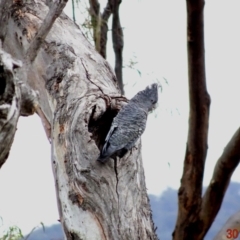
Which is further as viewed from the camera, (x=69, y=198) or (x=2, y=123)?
(x=69, y=198)

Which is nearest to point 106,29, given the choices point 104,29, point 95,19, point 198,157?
point 104,29

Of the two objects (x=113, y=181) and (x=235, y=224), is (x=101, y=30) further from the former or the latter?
(x=235, y=224)

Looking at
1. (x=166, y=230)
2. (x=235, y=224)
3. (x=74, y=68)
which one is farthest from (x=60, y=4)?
(x=166, y=230)

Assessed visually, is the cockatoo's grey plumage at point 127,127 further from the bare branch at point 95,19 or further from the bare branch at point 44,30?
the bare branch at point 95,19

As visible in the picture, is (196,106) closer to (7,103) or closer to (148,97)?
(7,103)

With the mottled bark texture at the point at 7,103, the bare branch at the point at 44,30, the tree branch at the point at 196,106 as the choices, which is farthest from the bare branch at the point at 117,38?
the mottled bark texture at the point at 7,103

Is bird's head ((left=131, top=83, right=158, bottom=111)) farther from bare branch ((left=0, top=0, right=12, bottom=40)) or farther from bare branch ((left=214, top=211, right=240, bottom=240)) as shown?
bare branch ((left=214, top=211, right=240, bottom=240))

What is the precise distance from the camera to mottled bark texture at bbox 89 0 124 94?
17.9 ft

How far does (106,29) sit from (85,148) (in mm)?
2642

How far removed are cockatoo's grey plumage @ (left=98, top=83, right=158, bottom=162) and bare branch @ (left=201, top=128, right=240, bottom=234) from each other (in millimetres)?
963

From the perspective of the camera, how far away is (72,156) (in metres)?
3.24

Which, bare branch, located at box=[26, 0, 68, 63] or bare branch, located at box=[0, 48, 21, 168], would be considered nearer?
bare branch, located at box=[0, 48, 21, 168]

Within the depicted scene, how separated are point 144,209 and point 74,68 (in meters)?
0.87

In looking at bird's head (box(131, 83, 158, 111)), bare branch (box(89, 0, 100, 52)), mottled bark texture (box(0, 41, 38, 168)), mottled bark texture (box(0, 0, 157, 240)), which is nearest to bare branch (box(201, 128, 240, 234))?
mottled bark texture (box(0, 41, 38, 168))
